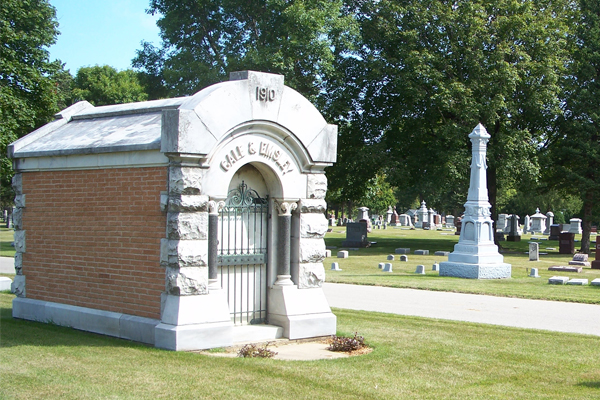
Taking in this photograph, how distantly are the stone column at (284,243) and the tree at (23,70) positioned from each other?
60.9 ft

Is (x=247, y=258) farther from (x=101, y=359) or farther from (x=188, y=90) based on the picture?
(x=188, y=90)

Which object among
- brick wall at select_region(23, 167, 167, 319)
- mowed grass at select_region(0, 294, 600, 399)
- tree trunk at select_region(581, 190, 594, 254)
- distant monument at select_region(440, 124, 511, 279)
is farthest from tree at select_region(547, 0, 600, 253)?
brick wall at select_region(23, 167, 167, 319)

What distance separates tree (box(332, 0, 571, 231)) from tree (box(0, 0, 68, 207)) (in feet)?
41.3

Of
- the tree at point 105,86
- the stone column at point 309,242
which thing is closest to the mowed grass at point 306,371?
the stone column at point 309,242

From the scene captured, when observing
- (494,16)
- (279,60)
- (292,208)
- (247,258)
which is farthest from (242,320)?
(494,16)

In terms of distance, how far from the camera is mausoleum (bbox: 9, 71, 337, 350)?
8.39 metres

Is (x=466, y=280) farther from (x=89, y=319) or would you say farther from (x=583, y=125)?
(x=583, y=125)

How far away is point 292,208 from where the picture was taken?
9.52 metres

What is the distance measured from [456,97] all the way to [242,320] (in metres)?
21.9

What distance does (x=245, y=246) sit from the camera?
370 inches

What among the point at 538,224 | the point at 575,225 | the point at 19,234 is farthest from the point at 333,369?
the point at 538,224

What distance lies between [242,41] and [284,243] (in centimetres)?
2867

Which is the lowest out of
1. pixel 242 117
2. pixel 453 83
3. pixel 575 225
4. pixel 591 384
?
pixel 591 384

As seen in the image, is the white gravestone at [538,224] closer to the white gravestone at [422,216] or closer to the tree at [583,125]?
the white gravestone at [422,216]
